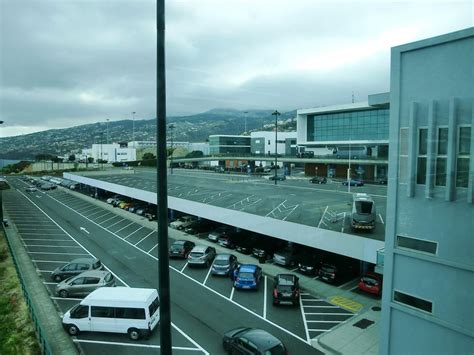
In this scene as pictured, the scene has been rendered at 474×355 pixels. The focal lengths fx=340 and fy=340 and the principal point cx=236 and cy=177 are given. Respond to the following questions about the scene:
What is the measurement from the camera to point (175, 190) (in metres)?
19.6

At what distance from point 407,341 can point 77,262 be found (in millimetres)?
8978

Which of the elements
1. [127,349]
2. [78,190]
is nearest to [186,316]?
[127,349]

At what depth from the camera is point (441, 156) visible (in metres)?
4.56

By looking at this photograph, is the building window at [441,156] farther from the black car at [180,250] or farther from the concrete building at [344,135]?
the concrete building at [344,135]

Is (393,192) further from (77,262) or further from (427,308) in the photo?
(77,262)

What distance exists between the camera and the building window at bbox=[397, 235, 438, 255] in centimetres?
468

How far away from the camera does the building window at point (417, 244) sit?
4678mm

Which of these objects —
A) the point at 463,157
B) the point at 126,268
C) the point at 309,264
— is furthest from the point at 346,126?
the point at 463,157

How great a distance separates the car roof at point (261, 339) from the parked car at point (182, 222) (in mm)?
11037

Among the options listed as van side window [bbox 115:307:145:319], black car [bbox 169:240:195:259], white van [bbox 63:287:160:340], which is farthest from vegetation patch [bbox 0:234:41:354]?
black car [bbox 169:240:195:259]

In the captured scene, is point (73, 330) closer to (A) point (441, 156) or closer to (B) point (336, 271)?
(B) point (336, 271)

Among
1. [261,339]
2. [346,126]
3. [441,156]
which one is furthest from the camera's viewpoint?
[346,126]

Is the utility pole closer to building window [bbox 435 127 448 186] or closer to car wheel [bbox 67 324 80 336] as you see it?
building window [bbox 435 127 448 186]

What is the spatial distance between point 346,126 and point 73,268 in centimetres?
2408
